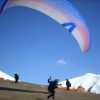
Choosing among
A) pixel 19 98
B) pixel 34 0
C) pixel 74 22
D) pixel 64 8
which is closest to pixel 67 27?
pixel 74 22

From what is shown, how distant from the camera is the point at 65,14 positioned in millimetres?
22219

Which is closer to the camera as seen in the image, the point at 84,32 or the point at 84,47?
the point at 84,32

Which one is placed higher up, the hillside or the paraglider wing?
the paraglider wing

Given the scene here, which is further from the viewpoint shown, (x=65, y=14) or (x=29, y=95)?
(x=65, y=14)

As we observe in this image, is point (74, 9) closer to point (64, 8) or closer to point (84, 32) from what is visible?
point (64, 8)

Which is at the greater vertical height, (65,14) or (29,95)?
(65,14)

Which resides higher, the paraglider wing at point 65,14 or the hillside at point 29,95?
the paraglider wing at point 65,14

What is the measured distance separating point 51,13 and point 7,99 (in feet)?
35.5

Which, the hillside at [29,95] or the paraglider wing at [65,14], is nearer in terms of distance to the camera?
the hillside at [29,95]

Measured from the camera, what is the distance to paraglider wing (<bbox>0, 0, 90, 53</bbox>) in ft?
69.7

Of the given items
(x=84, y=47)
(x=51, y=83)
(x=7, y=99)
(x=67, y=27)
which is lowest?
(x=7, y=99)

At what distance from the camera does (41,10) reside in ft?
75.5

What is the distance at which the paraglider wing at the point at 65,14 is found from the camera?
2125 cm

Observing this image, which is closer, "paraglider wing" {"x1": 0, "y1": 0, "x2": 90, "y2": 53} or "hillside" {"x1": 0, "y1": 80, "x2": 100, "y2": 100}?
"hillside" {"x1": 0, "y1": 80, "x2": 100, "y2": 100}
